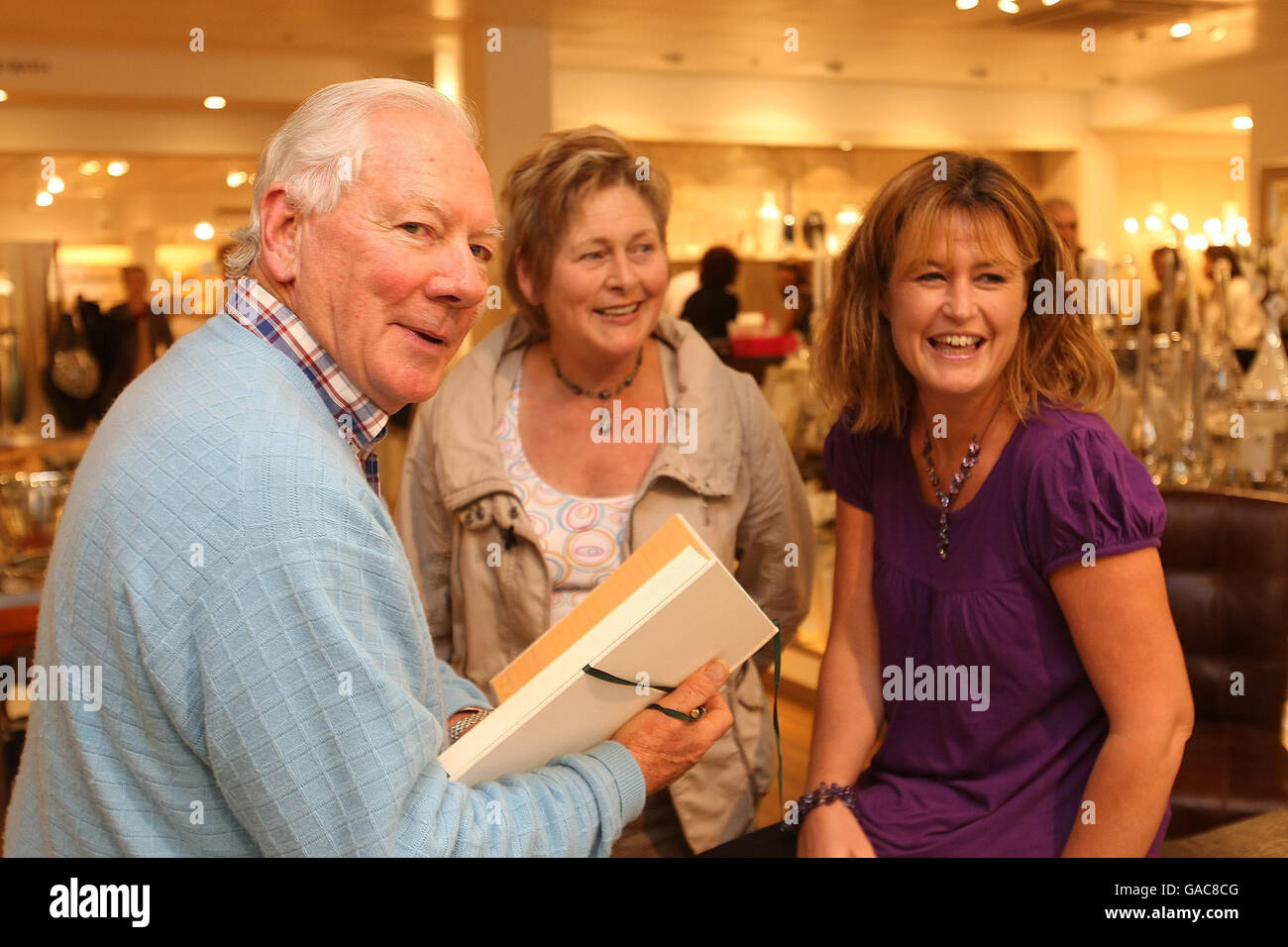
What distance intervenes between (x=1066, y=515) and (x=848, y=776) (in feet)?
1.75

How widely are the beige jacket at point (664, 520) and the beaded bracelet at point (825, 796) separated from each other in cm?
31

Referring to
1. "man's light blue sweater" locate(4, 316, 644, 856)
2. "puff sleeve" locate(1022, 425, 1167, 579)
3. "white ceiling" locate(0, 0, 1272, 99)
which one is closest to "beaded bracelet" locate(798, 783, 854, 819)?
"puff sleeve" locate(1022, 425, 1167, 579)

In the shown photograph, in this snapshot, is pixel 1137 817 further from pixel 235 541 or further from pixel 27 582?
pixel 27 582

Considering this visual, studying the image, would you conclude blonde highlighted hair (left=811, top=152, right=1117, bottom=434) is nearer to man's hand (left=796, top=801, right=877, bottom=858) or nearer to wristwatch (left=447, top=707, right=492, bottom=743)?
man's hand (left=796, top=801, right=877, bottom=858)

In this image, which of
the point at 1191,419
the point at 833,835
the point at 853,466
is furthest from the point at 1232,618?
the point at 833,835

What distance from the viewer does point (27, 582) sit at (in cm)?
307

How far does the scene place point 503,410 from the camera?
85.3 inches

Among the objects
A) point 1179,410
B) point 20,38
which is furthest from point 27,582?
point 20,38

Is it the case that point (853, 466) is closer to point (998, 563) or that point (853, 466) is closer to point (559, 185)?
point (998, 563)

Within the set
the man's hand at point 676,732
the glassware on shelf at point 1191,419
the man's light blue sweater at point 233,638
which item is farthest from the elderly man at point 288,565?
the glassware on shelf at point 1191,419

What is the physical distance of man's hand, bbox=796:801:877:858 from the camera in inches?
65.6

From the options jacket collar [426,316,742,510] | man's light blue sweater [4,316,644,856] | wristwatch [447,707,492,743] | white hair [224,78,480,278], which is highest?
white hair [224,78,480,278]

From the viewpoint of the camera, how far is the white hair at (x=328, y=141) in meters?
1.17

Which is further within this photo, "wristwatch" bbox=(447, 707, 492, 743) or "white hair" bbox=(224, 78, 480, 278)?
"wristwatch" bbox=(447, 707, 492, 743)
